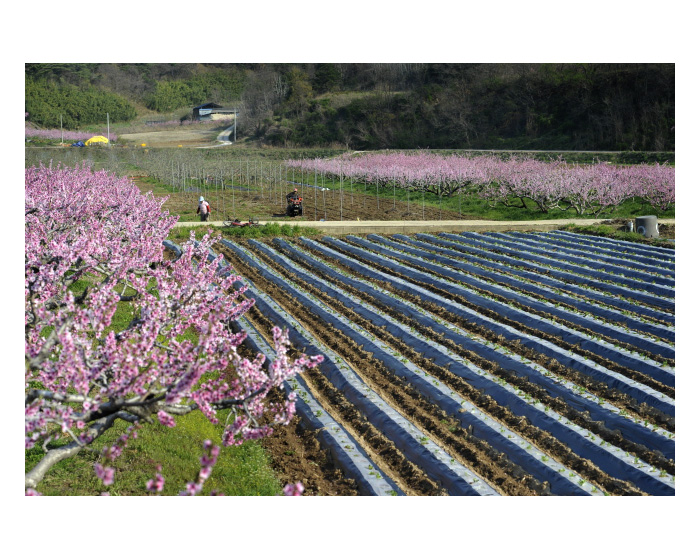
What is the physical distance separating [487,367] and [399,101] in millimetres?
40363

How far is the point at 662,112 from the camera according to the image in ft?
84.2

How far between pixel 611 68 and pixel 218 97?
29.8 m

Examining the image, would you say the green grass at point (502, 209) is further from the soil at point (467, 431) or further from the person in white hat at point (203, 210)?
the soil at point (467, 431)

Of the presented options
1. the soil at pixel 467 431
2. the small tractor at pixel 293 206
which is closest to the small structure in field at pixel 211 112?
the small tractor at pixel 293 206

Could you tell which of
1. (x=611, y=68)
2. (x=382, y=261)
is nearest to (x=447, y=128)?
(x=611, y=68)

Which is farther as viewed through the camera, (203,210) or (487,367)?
(203,210)

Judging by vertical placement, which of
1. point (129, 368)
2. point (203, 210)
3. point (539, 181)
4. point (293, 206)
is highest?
point (539, 181)

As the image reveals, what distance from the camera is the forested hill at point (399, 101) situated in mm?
26906

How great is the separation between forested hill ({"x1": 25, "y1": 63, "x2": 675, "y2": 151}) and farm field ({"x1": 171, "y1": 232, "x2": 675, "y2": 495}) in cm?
1210

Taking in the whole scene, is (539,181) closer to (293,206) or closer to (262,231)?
(293,206)

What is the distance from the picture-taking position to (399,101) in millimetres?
46844

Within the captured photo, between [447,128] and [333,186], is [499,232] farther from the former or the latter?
[447,128]

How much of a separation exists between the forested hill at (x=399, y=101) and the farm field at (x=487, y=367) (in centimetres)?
1210

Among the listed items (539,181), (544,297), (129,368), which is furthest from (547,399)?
(539,181)
